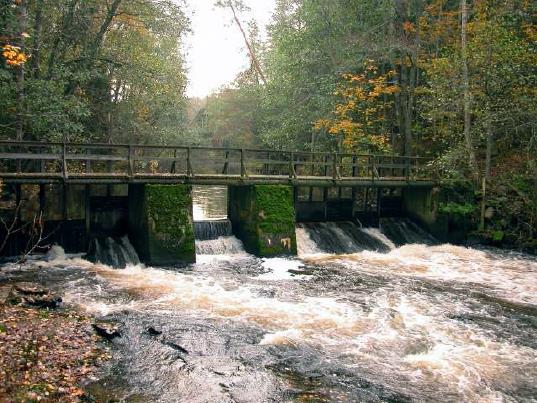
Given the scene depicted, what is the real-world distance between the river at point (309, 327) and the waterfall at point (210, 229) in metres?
1.17

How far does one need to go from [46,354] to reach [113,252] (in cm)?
718

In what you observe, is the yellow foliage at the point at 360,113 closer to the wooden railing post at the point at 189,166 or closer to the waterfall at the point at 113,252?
the wooden railing post at the point at 189,166

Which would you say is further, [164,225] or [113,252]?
[113,252]

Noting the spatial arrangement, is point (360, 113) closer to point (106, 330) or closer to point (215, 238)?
point (215, 238)

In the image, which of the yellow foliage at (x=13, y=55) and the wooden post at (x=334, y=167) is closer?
the yellow foliage at (x=13, y=55)

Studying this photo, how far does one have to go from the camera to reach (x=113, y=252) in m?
14.0

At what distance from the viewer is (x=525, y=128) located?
18.0 m

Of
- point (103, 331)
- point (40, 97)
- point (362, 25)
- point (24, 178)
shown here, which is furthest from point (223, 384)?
point (362, 25)

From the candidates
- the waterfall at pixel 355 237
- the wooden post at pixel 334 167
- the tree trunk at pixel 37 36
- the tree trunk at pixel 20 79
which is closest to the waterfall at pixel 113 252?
the tree trunk at pixel 20 79

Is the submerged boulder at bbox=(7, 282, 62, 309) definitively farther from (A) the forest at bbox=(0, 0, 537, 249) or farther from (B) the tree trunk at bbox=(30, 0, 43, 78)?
(B) the tree trunk at bbox=(30, 0, 43, 78)

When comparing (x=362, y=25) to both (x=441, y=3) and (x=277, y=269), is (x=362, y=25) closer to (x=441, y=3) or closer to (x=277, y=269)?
(x=441, y=3)

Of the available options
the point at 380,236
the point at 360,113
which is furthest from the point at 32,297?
the point at 360,113

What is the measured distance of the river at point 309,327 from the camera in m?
6.79

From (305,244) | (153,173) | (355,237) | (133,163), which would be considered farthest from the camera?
(355,237)
